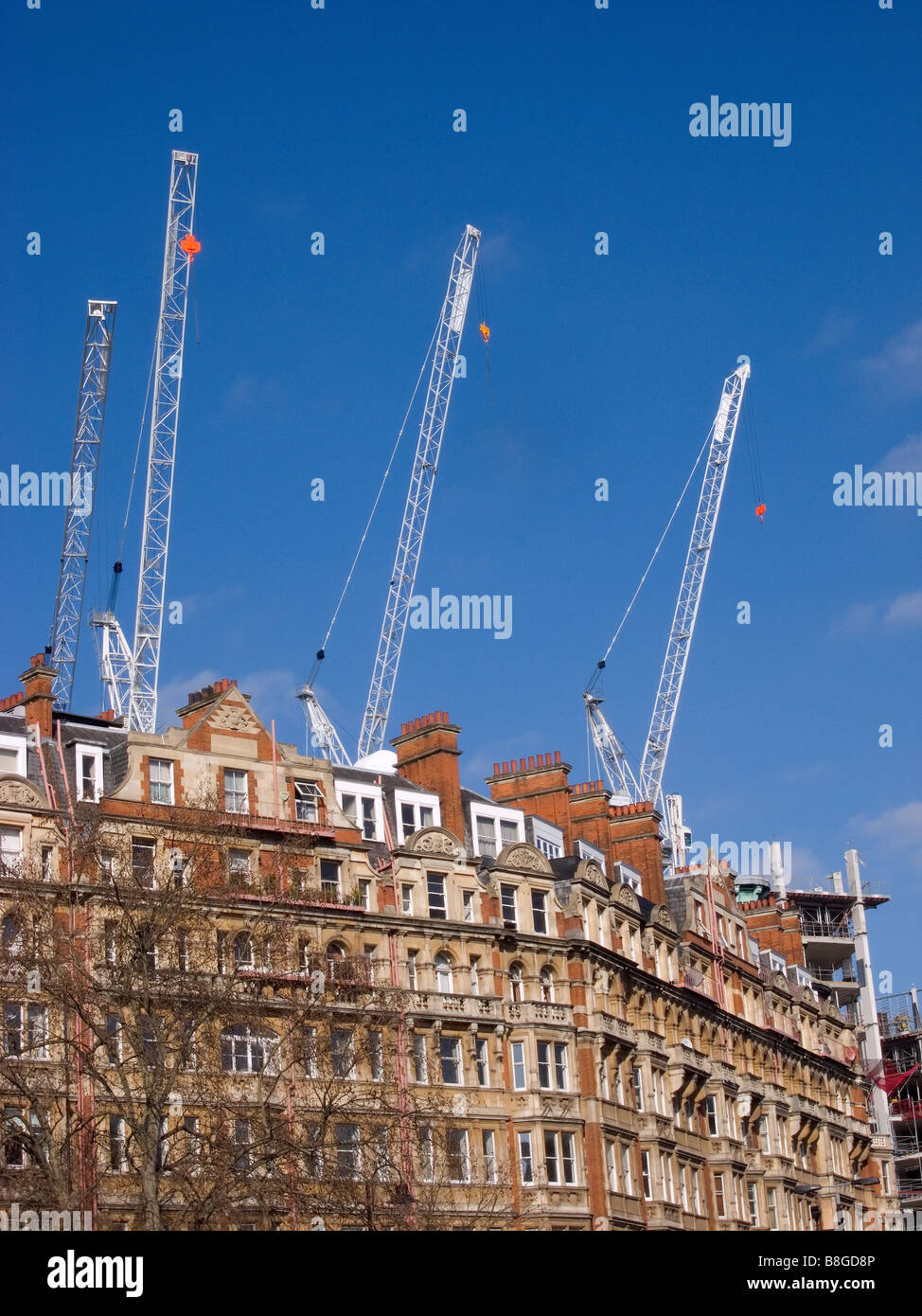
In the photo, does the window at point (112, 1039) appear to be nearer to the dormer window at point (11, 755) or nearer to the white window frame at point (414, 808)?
the dormer window at point (11, 755)

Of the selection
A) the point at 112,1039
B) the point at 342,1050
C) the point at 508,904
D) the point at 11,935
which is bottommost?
the point at 112,1039

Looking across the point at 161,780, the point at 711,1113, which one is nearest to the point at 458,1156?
the point at 161,780

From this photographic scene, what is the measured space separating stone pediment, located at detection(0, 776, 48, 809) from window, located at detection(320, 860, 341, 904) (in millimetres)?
13267

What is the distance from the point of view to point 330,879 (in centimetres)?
8669

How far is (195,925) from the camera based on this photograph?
69.9 m

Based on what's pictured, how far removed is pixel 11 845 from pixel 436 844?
70.9ft

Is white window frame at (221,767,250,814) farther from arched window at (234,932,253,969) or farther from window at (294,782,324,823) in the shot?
arched window at (234,932,253,969)

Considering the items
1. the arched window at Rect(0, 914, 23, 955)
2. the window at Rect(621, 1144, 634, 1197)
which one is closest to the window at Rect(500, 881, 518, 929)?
the window at Rect(621, 1144, 634, 1197)

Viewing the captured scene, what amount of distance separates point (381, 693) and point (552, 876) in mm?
65013

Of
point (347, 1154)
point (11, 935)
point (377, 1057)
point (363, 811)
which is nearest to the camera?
point (11, 935)

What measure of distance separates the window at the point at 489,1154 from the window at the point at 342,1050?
7559 mm

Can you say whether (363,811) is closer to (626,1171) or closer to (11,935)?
(626,1171)

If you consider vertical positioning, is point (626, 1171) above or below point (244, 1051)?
below

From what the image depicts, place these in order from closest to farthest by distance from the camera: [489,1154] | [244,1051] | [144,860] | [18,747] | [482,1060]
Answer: [144,860]
[18,747]
[244,1051]
[489,1154]
[482,1060]
